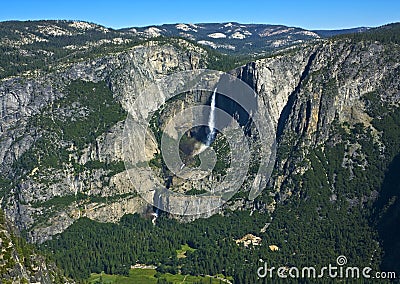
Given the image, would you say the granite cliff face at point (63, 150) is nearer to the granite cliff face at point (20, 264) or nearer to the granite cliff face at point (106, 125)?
the granite cliff face at point (106, 125)

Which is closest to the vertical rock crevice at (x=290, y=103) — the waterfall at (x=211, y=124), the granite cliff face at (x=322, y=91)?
the granite cliff face at (x=322, y=91)

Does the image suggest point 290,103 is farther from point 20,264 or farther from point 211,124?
point 20,264

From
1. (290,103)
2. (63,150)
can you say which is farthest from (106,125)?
(290,103)

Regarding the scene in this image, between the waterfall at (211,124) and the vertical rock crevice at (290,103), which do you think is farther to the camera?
the waterfall at (211,124)

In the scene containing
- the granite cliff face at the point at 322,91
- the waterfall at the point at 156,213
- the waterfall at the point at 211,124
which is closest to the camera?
the granite cliff face at the point at 322,91

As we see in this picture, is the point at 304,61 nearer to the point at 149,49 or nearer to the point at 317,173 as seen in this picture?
the point at 317,173

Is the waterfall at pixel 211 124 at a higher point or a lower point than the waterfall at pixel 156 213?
higher

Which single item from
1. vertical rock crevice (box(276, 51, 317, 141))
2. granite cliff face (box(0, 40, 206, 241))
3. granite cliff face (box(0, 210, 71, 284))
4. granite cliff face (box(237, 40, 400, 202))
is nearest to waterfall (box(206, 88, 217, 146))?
granite cliff face (box(237, 40, 400, 202))

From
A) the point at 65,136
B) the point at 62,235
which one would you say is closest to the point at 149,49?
the point at 65,136
